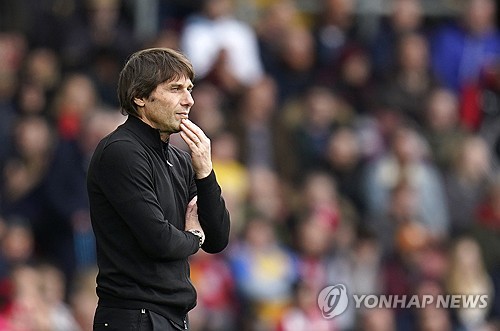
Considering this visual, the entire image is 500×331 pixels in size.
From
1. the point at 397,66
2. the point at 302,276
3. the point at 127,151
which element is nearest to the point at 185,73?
the point at 127,151

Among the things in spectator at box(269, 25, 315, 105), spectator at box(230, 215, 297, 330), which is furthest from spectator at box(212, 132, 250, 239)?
spectator at box(269, 25, 315, 105)

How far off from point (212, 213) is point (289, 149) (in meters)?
7.07

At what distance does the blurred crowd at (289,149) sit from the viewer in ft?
36.0

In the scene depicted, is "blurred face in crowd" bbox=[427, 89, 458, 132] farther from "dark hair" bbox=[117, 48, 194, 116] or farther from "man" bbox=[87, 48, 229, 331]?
"dark hair" bbox=[117, 48, 194, 116]

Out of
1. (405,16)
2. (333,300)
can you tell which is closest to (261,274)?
(333,300)

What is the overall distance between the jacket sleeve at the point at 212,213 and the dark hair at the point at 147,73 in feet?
1.52

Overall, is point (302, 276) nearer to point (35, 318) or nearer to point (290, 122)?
point (290, 122)

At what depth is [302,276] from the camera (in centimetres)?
1152

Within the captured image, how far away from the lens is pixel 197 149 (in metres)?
5.50

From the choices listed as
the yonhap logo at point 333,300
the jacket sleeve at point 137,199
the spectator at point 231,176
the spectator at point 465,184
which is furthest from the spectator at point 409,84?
the jacket sleeve at point 137,199

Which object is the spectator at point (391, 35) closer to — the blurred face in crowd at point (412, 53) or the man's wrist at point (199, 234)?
the blurred face in crowd at point (412, 53)

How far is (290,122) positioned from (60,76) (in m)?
2.42

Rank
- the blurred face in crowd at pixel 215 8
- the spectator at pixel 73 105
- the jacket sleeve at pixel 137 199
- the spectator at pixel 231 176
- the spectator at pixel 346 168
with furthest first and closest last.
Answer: the blurred face in crowd at pixel 215 8
the spectator at pixel 346 168
the spectator at pixel 231 176
the spectator at pixel 73 105
the jacket sleeve at pixel 137 199

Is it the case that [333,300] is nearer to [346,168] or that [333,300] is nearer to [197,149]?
[197,149]
